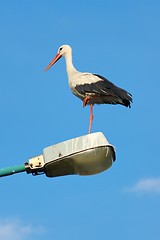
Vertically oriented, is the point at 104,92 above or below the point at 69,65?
below

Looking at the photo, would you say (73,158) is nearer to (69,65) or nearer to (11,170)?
(11,170)

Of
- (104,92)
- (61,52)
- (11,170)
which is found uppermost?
(61,52)

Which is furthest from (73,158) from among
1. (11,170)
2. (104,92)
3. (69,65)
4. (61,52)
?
(61,52)

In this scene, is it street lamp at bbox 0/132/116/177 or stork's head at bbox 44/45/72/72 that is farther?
stork's head at bbox 44/45/72/72

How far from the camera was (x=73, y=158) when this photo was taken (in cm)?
597

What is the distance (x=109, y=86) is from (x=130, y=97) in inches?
33.6

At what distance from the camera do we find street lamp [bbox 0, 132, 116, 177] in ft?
19.5

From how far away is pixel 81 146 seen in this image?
19.5 ft

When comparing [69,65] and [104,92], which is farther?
[69,65]

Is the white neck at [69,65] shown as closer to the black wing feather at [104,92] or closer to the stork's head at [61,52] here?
the stork's head at [61,52]

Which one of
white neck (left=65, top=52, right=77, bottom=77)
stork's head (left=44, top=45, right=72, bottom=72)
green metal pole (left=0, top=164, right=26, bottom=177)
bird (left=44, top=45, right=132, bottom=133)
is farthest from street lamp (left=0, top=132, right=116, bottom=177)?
stork's head (left=44, top=45, right=72, bottom=72)

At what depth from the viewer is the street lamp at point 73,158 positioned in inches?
234

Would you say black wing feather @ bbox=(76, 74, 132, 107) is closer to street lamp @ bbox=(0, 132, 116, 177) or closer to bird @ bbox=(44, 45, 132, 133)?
bird @ bbox=(44, 45, 132, 133)

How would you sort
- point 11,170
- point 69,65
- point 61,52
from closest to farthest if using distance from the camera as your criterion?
point 11,170
point 69,65
point 61,52
